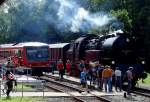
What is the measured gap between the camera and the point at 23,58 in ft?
112

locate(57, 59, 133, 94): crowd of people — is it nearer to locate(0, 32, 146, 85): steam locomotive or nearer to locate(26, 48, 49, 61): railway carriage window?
locate(0, 32, 146, 85): steam locomotive

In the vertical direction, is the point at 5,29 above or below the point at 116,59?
above

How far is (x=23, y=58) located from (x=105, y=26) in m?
11.0

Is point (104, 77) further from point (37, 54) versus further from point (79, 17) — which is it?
point (79, 17)

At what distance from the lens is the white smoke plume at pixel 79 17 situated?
137 ft

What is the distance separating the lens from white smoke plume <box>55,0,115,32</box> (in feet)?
137

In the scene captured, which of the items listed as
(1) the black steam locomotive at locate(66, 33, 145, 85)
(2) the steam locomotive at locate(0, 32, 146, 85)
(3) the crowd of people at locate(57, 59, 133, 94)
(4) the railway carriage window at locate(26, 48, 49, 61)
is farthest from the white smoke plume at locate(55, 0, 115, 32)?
(3) the crowd of people at locate(57, 59, 133, 94)

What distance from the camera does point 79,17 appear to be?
4619 cm

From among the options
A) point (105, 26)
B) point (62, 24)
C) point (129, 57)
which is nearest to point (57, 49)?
point (105, 26)

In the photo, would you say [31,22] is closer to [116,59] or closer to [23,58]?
[23,58]

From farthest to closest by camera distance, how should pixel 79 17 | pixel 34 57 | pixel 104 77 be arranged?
pixel 79 17, pixel 34 57, pixel 104 77

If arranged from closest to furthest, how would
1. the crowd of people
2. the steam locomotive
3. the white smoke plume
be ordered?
1. the crowd of people
2. the steam locomotive
3. the white smoke plume

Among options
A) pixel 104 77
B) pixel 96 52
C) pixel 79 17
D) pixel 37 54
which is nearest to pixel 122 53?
pixel 96 52

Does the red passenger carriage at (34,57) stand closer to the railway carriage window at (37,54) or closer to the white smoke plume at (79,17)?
the railway carriage window at (37,54)
